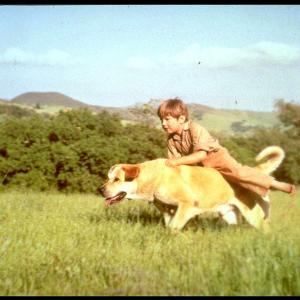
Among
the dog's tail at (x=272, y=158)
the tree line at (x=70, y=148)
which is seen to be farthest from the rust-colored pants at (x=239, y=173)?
the tree line at (x=70, y=148)

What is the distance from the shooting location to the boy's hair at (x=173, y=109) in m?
6.43

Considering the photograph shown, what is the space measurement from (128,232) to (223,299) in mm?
2159

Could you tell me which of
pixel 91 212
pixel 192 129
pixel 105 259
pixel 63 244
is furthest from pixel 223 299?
pixel 91 212

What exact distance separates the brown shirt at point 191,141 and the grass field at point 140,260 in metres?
1.12

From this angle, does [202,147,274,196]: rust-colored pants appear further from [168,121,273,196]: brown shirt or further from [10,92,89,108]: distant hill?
[10,92,89,108]: distant hill

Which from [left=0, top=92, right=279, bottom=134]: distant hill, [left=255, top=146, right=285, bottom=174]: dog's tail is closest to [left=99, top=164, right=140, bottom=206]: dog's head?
[left=255, top=146, right=285, bottom=174]: dog's tail

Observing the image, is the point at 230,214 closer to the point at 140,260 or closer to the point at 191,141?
the point at 191,141

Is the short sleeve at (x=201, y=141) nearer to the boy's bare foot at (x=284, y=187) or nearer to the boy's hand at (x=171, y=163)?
the boy's hand at (x=171, y=163)

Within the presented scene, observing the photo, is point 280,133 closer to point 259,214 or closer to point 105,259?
point 259,214

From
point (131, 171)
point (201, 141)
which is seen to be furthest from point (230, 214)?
point (131, 171)

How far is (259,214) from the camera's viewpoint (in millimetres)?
6281

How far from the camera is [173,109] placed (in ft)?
21.0

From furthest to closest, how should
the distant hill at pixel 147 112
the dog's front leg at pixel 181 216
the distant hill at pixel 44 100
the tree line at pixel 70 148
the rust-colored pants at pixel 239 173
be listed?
the distant hill at pixel 44 100
the distant hill at pixel 147 112
the tree line at pixel 70 148
the rust-colored pants at pixel 239 173
the dog's front leg at pixel 181 216

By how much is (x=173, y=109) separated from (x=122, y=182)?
52.0 inches
